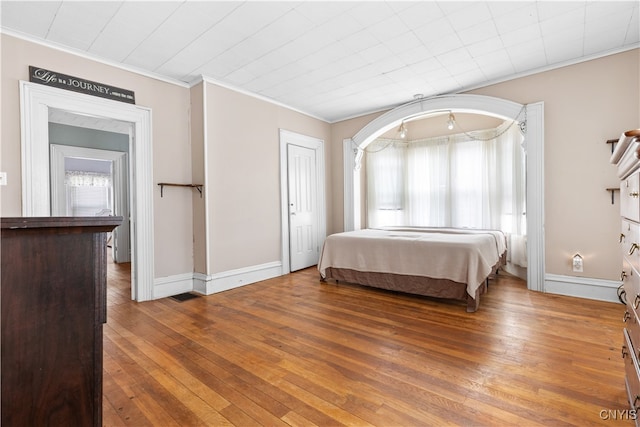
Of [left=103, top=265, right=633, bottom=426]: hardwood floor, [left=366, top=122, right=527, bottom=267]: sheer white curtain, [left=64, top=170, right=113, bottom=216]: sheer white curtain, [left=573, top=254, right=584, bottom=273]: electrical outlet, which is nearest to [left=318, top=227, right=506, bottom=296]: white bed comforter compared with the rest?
[left=103, top=265, right=633, bottom=426]: hardwood floor

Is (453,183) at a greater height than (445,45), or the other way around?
(445,45)

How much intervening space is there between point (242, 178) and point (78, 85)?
1941 millimetres

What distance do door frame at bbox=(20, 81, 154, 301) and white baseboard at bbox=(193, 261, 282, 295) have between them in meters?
0.55

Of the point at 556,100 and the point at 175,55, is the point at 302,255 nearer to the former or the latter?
the point at 175,55

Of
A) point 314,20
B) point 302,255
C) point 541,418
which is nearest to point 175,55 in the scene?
point 314,20

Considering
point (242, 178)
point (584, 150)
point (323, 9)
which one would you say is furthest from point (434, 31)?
point (242, 178)

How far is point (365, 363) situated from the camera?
1.99m

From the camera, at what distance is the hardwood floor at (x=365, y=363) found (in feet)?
4.96

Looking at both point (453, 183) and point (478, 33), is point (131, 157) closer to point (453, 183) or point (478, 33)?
point (478, 33)

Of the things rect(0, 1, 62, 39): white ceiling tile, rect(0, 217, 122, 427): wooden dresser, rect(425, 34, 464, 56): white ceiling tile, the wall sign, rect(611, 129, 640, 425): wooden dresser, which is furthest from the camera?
rect(425, 34, 464, 56): white ceiling tile

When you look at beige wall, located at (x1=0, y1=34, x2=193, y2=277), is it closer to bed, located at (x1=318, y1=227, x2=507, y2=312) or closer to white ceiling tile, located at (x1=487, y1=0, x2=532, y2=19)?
bed, located at (x1=318, y1=227, x2=507, y2=312)

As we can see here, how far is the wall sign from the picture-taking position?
2758 mm

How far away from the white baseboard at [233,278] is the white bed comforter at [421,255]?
2.73 feet

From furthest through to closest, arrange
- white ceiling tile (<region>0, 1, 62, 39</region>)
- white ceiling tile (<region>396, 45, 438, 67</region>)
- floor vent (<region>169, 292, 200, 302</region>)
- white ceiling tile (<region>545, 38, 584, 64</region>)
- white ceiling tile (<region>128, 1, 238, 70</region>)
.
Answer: floor vent (<region>169, 292, 200, 302</region>) → white ceiling tile (<region>396, 45, 438, 67</region>) → white ceiling tile (<region>545, 38, 584, 64</region>) → white ceiling tile (<region>128, 1, 238, 70</region>) → white ceiling tile (<region>0, 1, 62, 39</region>)
